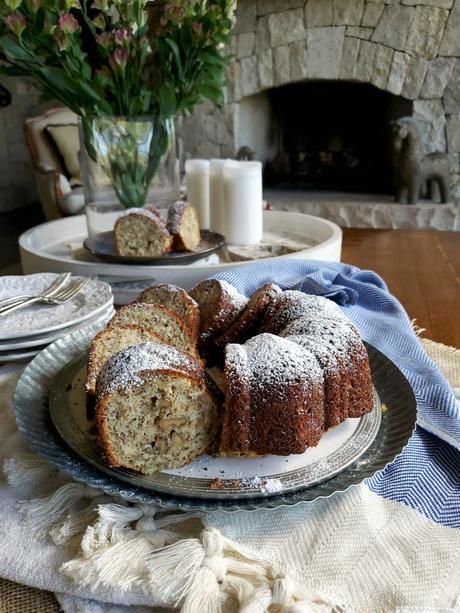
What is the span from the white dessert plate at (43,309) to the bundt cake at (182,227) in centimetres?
29

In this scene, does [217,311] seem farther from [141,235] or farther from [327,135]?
[327,135]

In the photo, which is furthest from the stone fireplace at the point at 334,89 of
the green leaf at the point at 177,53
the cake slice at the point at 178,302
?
the cake slice at the point at 178,302

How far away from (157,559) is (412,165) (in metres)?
3.44

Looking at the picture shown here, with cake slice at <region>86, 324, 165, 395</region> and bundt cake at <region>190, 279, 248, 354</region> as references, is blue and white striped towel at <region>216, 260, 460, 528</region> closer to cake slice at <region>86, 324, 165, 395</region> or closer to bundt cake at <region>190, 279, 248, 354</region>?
bundt cake at <region>190, 279, 248, 354</region>

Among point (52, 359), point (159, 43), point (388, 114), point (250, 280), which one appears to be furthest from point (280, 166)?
point (52, 359)

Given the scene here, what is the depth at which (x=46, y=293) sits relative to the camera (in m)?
1.01

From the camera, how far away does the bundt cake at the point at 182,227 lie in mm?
1294

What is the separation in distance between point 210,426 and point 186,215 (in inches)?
32.1

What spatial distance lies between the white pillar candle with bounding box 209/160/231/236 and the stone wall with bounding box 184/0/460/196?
2.50m

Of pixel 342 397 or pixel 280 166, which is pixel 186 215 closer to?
pixel 342 397

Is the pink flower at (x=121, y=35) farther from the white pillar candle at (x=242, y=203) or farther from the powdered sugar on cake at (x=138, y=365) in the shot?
the powdered sugar on cake at (x=138, y=365)

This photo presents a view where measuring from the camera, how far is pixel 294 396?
58 centimetres

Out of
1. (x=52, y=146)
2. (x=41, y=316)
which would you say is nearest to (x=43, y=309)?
(x=41, y=316)

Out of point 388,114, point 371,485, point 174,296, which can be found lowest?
point 371,485
